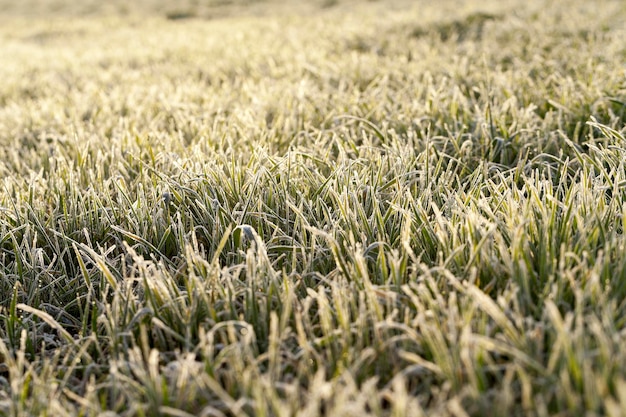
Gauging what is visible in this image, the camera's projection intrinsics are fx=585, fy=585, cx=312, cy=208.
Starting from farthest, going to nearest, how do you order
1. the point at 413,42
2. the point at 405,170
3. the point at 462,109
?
the point at 413,42 < the point at 462,109 < the point at 405,170

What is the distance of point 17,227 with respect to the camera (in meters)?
1.74

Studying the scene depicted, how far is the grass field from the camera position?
104 cm

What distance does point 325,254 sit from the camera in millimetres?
1536

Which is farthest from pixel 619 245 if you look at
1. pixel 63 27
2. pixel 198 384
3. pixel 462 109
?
pixel 63 27

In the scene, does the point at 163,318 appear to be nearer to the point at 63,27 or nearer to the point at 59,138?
the point at 59,138

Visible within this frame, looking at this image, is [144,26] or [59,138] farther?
[144,26]

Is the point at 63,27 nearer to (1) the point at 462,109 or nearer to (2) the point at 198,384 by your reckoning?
(1) the point at 462,109

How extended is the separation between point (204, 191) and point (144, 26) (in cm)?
941

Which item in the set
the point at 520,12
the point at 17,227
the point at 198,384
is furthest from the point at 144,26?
the point at 198,384

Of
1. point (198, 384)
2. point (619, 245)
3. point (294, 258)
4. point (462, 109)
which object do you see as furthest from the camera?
point (462, 109)

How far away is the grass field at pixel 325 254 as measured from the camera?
1036 mm

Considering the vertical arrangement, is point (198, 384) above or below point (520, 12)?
below

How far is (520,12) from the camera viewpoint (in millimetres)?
6164

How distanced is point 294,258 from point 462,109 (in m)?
1.50
